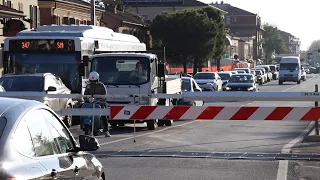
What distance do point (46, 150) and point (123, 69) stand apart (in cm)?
1716

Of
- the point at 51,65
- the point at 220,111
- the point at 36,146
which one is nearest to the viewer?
the point at 36,146

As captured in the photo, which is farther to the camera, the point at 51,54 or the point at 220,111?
the point at 51,54

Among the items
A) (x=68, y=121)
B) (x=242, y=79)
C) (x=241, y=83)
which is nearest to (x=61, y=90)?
(x=68, y=121)

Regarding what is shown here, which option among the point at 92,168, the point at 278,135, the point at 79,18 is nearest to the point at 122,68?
the point at 278,135

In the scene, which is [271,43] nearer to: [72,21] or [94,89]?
[72,21]

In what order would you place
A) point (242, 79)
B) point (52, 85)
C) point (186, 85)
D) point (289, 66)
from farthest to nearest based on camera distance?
1. point (289, 66)
2. point (242, 79)
3. point (186, 85)
4. point (52, 85)

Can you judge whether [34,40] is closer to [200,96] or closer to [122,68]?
[122,68]

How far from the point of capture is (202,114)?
16.7 m

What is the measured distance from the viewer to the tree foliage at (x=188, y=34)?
70688 mm

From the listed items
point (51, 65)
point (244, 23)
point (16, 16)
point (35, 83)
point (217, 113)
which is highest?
point (244, 23)

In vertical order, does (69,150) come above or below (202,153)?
above

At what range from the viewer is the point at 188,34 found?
70938 millimetres

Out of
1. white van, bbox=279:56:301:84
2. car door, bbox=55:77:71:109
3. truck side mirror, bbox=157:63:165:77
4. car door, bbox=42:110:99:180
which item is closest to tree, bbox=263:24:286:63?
white van, bbox=279:56:301:84

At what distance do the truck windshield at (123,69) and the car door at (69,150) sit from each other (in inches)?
621
